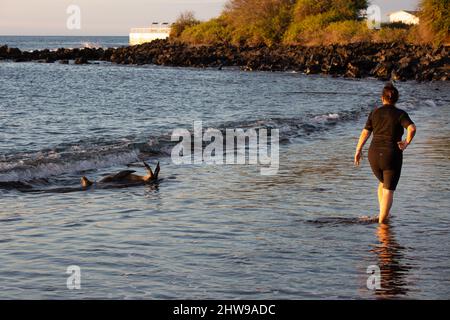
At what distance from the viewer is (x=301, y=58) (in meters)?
58.8

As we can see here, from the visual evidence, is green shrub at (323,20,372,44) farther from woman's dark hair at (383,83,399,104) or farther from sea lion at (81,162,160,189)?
woman's dark hair at (383,83,399,104)

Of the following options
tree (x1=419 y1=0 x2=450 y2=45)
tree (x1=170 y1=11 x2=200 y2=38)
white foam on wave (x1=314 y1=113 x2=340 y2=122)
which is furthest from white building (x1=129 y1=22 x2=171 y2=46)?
white foam on wave (x1=314 y1=113 x2=340 y2=122)

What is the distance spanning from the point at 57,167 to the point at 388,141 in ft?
23.7

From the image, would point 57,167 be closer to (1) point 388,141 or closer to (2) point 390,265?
(1) point 388,141

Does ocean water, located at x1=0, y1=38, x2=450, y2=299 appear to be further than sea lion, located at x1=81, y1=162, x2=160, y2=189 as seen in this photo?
No

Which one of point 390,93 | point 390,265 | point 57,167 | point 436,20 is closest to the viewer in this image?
point 390,265

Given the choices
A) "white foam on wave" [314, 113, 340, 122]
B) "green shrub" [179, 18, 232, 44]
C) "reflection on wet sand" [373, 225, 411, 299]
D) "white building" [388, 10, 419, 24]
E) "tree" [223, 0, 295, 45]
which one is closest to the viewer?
"reflection on wet sand" [373, 225, 411, 299]

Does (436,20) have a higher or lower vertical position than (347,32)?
higher

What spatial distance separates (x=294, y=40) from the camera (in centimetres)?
7762

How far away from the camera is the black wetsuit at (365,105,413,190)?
8.95 m

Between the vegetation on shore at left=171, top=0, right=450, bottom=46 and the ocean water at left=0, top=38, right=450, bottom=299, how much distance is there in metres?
47.8

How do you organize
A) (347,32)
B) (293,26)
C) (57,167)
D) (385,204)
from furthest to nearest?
(293,26) < (347,32) < (57,167) < (385,204)

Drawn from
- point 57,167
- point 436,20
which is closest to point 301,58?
point 436,20
